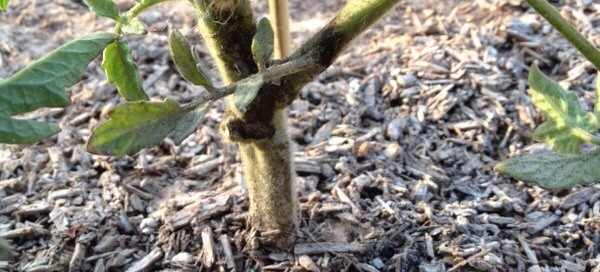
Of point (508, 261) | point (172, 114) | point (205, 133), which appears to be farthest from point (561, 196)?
point (172, 114)

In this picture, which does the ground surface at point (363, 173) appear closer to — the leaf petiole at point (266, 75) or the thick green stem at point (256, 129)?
the thick green stem at point (256, 129)

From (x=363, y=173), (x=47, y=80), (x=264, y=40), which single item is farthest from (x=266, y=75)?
(x=363, y=173)

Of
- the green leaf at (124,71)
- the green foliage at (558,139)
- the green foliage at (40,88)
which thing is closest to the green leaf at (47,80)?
the green foliage at (40,88)

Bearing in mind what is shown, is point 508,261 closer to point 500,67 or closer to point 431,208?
point 431,208

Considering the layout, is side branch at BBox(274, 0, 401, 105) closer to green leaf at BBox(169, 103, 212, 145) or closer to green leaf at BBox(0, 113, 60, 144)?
green leaf at BBox(169, 103, 212, 145)

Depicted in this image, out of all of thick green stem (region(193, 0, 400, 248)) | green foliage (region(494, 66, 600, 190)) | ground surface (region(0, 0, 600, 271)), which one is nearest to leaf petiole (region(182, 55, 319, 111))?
thick green stem (region(193, 0, 400, 248))

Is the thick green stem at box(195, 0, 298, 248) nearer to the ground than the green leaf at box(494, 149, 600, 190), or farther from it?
farther from it
